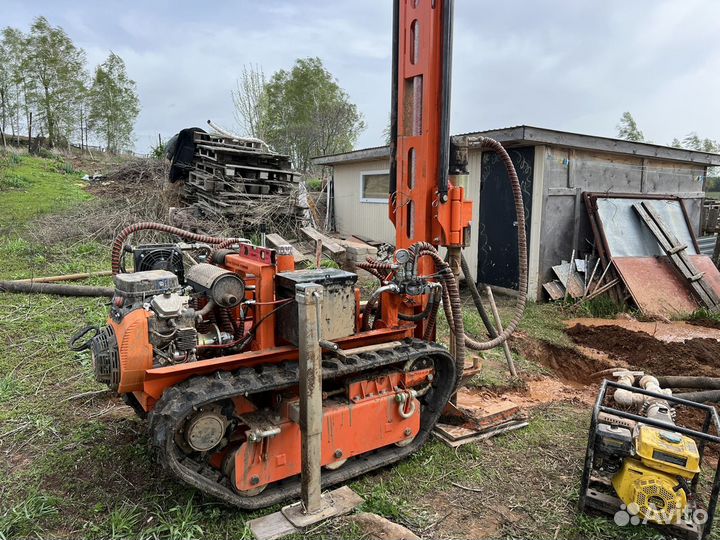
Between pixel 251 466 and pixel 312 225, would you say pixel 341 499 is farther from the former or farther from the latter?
pixel 312 225

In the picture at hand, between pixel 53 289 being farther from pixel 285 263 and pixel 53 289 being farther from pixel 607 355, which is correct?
pixel 607 355

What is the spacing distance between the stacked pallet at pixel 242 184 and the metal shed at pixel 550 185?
13.1 feet

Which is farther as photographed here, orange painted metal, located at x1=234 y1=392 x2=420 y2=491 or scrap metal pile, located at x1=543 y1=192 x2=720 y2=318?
scrap metal pile, located at x1=543 y1=192 x2=720 y2=318

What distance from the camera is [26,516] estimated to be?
2.88 m

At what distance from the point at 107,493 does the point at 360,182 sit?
10.2m

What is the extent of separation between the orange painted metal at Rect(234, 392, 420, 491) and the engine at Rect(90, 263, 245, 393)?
26.9 inches

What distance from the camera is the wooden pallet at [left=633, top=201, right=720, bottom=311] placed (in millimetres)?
8055

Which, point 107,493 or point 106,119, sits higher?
point 106,119

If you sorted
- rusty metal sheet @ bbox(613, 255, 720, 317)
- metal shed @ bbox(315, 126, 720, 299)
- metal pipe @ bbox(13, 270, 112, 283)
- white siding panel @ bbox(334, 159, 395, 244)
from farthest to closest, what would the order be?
white siding panel @ bbox(334, 159, 395, 244)
metal shed @ bbox(315, 126, 720, 299)
rusty metal sheet @ bbox(613, 255, 720, 317)
metal pipe @ bbox(13, 270, 112, 283)

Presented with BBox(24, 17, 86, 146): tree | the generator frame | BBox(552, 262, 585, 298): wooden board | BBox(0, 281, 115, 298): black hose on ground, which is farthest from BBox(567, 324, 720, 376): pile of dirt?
BBox(24, 17, 86, 146): tree

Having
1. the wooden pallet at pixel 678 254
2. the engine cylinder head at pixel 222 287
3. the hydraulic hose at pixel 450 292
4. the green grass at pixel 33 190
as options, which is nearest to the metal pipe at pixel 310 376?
the engine cylinder head at pixel 222 287

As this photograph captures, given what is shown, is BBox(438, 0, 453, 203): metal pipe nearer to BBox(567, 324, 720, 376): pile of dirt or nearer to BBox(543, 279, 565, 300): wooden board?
BBox(567, 324, 720, 376): pile of dirt

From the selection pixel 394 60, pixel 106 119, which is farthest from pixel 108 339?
pixel 106 119

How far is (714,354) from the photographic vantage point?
237 inches
